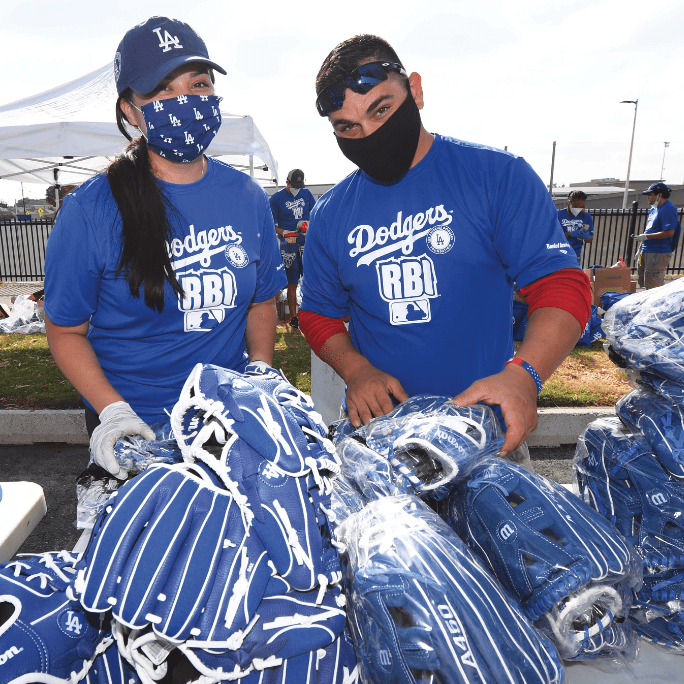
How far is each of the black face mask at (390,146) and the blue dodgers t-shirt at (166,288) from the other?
0.45 metres

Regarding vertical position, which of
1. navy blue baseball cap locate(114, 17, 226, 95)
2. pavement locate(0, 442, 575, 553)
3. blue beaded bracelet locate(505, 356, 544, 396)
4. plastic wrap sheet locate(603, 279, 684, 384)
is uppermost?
navy blue baseball cap locate(114, 17, 226, 95)

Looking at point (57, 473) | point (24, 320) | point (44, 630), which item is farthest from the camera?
point (24, 320)

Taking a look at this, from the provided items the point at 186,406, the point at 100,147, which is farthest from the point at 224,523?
the point at 100,147

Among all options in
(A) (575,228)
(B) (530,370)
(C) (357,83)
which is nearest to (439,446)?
(B) (530,370)

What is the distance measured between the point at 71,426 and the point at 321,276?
412 centimetres

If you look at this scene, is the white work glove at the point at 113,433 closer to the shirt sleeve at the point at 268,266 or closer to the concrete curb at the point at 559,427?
the shirt sleeve at the point at 268,266

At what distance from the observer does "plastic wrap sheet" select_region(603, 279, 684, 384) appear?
1.20 m

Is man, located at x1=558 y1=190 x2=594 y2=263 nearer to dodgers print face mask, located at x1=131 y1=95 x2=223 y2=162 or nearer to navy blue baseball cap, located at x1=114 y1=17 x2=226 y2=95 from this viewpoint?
dodgers print face mask, located at x1=131 y1=95 x2=223 y2=162

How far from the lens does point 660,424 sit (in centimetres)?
122

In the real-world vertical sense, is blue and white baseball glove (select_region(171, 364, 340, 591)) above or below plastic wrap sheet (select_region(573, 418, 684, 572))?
above

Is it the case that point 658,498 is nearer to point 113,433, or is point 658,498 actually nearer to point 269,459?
point 269,459

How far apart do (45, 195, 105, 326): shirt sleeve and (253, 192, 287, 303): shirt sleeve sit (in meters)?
0.59

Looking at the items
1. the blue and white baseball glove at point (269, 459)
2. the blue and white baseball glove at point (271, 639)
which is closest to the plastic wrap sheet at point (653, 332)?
the blue and white baseball glove at point (269, 459)

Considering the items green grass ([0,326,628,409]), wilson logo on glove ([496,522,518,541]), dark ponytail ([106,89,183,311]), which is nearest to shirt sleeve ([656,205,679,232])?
green grass ([0,326,628,409])
